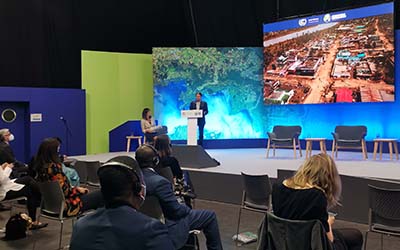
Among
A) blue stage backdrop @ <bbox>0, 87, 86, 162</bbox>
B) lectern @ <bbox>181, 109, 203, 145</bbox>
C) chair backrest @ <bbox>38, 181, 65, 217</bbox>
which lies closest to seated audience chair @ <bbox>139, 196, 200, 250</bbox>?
chair backrest @ <bbox>38, 181, 65, 217</bbox>

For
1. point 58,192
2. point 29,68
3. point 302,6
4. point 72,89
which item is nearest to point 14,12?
point 29,68

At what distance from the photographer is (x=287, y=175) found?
559cm

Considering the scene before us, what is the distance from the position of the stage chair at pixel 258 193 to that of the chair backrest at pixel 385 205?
108 centimetres

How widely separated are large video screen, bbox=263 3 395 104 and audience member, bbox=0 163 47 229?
676cm

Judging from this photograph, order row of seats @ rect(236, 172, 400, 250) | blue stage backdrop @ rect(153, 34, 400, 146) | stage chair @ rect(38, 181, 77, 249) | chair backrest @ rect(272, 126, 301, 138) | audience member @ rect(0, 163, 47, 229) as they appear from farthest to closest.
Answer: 1. blue stage backdrop @ rect(153, 34, 400, 146)
2. chair backrest @ rect(272, 126, 301, 138)
3. audience member @ rect(0, 163, 47, 229)
4. stage chair @ rect(38, 181, 77, 249)
5. row of seats @ rect(236, 172, 400, 250)

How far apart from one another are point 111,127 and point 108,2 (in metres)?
3.58

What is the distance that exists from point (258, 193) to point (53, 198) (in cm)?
206

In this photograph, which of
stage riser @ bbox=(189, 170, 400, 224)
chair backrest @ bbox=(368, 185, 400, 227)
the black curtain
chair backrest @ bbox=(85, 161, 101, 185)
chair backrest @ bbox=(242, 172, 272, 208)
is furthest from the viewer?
the black curtain

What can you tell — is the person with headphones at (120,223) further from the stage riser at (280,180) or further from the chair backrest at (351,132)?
the chair backrest at (351,132)

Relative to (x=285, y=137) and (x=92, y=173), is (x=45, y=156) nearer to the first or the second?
(x=92, y=173)

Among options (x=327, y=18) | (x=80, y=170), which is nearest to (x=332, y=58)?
(x=327, y=18)

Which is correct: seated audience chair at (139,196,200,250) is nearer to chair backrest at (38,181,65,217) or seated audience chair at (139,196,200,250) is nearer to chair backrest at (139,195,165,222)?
chair backrest at (139,195,165,222)

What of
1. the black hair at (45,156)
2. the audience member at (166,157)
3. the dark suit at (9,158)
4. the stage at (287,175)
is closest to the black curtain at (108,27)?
the stage at (287,175)

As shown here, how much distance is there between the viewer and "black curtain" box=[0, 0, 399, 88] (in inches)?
423
